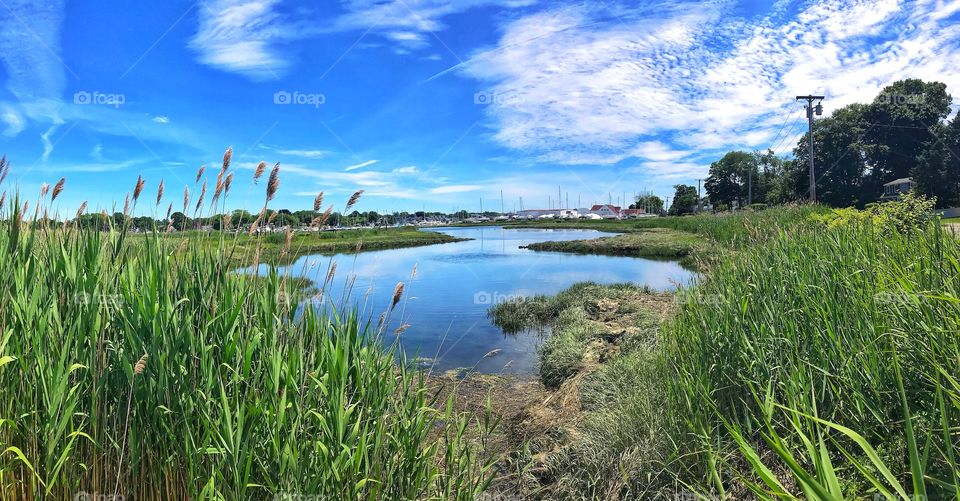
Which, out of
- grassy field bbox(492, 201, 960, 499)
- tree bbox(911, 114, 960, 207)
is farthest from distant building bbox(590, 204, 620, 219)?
grassy field bbox(492, 201, 960, 499)

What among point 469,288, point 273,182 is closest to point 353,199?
point 273,182

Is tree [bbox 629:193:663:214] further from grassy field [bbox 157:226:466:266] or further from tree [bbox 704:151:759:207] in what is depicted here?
grassy field [bbox 157:226:466:266]

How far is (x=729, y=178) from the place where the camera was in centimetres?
8000

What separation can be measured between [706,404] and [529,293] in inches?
494

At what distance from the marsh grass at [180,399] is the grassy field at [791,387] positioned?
1697 mm

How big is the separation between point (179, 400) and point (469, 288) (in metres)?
16.2

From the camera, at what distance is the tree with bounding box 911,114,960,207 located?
38.5 m

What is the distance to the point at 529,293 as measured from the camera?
1605cm

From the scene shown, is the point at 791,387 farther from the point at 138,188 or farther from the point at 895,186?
the point at 895,186

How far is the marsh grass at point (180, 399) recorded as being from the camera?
2.11 m

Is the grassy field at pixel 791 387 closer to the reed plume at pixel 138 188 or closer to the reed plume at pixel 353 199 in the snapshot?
the reed plume at pixel 353 199

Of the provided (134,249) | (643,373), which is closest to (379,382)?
(134,249)

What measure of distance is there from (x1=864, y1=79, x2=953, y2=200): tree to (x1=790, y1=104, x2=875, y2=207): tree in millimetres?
843

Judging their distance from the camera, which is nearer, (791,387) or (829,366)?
(791,387)
